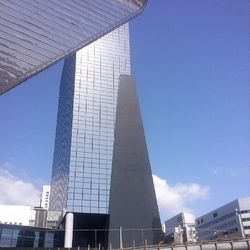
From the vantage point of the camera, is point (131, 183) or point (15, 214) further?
point (15, 214)

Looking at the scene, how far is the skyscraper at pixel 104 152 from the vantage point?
9050 centimetres

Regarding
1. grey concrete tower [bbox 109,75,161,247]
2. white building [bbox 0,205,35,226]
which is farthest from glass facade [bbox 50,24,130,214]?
white building [bbox 0,205,35,226]

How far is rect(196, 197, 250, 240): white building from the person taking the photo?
453 feet

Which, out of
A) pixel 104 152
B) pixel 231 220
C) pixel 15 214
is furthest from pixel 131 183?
pixel 231 220

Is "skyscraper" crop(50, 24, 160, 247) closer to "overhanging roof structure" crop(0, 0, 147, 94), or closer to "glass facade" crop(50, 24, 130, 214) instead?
"glass facade" crop(50, 24, 130, 214)

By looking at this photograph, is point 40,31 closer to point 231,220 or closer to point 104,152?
point 104,152

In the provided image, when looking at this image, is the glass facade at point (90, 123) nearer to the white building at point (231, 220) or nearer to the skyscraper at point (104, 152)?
the skyscraper at point (104, 152)

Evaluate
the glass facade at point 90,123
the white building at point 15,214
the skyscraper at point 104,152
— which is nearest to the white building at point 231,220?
the skyscraper at point 104,152

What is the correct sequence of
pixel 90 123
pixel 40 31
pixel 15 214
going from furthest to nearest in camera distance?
pixel 15 214, pixel 90 123, pixel 40 31

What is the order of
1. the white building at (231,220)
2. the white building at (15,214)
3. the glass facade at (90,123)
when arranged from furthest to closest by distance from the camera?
the white building at (231,220)
the white building at (15,214)
the glass facade at (90,123)

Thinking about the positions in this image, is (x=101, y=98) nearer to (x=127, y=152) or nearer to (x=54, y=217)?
(x=127, y=152)

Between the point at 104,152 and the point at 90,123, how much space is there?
10296mm

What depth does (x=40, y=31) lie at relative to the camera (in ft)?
219

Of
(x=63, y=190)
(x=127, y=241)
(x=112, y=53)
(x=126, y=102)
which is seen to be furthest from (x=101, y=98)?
(x=127, y=241)
